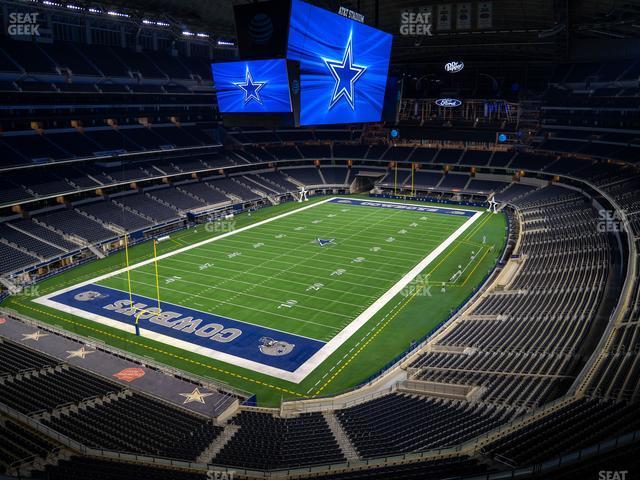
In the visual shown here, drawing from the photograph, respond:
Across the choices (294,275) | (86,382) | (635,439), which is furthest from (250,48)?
(635,439)

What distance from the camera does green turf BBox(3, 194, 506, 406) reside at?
78.0ft

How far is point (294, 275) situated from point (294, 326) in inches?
297

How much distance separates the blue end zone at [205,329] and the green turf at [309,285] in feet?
2.97

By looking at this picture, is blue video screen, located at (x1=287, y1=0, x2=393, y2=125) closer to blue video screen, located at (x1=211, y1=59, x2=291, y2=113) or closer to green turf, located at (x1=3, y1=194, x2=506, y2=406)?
blue video screen, located at (x1=211, y1=59, x2=291, y2=113)

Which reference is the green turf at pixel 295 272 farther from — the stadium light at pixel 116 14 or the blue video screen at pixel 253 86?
the stadium light at pixel 116 14

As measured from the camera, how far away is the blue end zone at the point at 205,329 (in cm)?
2452

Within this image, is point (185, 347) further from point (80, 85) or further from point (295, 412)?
point (80, 85)

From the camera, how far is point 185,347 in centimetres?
2522

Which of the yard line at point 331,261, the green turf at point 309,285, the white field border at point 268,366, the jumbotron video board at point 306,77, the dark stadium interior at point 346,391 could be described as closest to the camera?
the dark stadium interior at point 346,391

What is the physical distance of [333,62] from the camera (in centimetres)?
3222

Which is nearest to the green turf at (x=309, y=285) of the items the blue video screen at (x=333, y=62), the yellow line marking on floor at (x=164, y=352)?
the yellow line marking on floor at (x=164, y=352)

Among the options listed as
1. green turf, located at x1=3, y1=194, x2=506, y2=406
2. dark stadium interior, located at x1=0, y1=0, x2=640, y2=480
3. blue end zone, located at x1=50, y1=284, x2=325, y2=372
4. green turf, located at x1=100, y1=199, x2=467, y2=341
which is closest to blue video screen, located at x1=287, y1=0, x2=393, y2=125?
dark stadium interior, located at x1=0, y1=0, x2=640, y2=480

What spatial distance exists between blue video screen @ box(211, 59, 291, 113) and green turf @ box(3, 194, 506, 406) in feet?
35.6

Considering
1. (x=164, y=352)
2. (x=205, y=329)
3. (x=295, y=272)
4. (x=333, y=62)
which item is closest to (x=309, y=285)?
(x=295, y=272)
